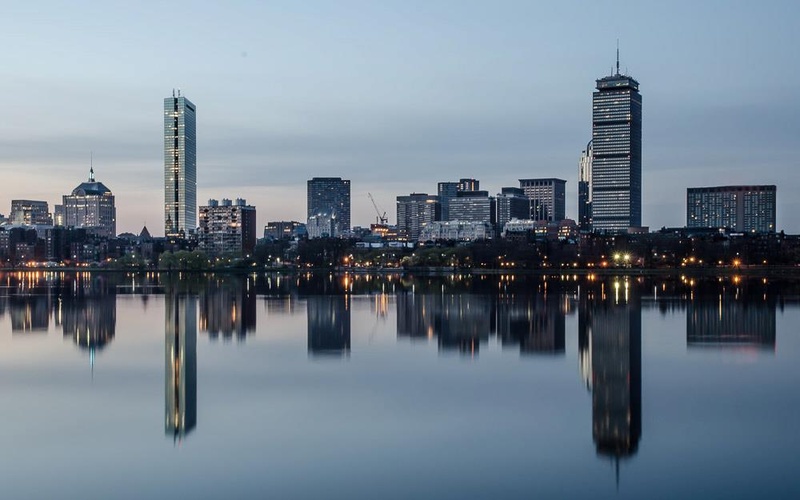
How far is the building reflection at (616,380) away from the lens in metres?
14.4

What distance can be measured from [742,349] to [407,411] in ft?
41.3

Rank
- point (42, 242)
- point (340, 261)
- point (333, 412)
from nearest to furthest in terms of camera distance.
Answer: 1. point (333, 412)
2. point (340, 261)
3. point (42, 242)

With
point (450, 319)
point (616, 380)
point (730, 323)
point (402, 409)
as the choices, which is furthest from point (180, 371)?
point (730, 323)

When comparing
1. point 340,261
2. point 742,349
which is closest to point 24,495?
point 742,349

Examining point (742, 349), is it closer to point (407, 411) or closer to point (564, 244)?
point (407, 411)

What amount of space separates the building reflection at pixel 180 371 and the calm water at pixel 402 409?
0.26 ft

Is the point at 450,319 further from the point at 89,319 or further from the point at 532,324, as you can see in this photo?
the point at 89,319

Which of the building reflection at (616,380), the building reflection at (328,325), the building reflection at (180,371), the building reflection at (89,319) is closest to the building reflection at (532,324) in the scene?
the building reflection at (616,380)

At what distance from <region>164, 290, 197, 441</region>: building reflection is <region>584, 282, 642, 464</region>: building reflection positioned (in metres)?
6.97

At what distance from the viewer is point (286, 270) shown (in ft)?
407

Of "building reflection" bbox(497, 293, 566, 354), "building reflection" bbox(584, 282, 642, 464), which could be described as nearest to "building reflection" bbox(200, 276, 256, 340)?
"building reflection" bbox(497, 293, 566, 354)

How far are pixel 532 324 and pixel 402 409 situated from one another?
16263mm

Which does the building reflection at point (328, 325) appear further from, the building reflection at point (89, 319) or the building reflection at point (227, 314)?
the building reflection at point (89, 319)

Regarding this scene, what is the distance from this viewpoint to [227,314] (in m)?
38.2
